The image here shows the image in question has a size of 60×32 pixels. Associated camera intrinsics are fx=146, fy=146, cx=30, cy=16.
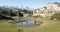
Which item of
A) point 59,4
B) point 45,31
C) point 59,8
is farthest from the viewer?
point 59,4

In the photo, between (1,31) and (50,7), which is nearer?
(1,31)

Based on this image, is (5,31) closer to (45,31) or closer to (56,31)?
(45,31)

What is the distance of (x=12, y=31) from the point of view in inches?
1314

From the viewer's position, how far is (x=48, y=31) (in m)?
31.6

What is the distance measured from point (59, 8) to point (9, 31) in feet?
291

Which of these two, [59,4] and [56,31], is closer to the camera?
[56,31]

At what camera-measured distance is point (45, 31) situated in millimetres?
31609

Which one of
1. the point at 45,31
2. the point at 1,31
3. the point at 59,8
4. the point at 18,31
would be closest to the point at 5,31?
the point at 1,31

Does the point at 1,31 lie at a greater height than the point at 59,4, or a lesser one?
greater

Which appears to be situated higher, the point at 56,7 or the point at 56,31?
the point at 56,31

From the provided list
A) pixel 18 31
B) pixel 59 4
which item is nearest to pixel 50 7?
pixel 59 4

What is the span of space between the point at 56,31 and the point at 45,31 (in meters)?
2.43

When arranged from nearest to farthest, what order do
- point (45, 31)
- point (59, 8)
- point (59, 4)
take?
point (45, 31) < point (59, 8) < point (59, 4)

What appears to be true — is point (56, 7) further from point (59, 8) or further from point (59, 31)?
point (59, 31)
